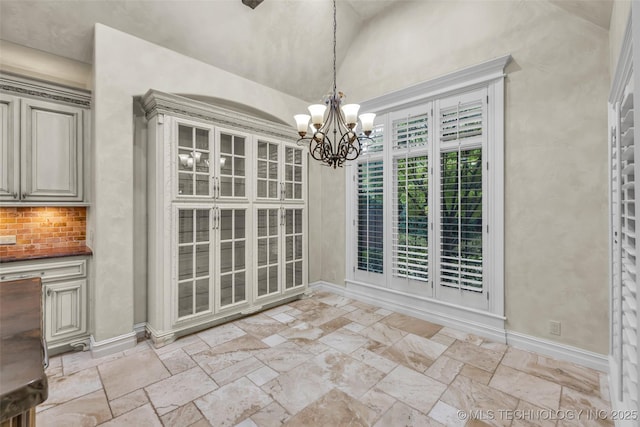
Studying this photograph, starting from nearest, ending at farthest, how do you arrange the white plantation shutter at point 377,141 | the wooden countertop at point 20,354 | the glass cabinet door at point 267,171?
the wooden countertop at point 20,354, the glass cabinet door at point 267,171, the white plantation shutter at point 377,141

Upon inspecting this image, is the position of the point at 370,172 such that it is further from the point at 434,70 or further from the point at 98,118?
the point at 98,118

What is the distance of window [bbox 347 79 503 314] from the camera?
118 inches

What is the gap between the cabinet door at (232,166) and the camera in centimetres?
330

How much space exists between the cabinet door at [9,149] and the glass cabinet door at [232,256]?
1766 millimetres

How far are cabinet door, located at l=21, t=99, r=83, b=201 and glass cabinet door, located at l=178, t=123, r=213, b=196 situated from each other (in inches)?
38.8

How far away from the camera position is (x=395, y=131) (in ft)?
12.2

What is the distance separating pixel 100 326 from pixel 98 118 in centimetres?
187

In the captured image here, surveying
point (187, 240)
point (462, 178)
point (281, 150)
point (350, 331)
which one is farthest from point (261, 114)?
point (350, 331)

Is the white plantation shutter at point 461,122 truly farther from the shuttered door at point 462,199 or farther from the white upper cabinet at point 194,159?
the white upper cabinet at point 194,159

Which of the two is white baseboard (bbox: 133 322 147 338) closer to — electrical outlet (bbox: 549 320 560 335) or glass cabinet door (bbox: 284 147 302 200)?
glass cabinet door (bbox: 284 147 302 200)

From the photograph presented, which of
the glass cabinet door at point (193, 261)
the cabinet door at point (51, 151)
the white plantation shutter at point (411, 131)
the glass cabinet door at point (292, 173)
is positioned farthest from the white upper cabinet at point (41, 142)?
the white plantation shutter at point (411, 131)

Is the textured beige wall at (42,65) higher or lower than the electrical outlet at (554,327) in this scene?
higher

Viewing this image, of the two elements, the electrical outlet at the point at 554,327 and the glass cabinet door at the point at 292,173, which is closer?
the electrical outlet at the point at 554,327

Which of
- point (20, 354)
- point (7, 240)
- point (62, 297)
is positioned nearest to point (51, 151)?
point (7, 240)
